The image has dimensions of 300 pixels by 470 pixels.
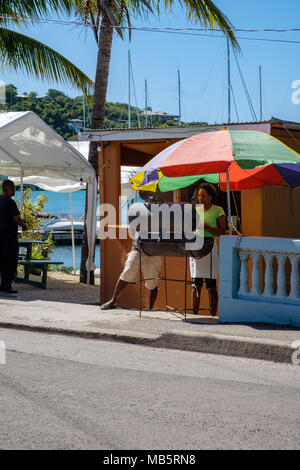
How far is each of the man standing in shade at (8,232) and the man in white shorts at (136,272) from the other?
245cm

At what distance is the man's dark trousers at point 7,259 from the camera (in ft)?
38.1

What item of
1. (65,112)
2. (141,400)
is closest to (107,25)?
(141,400)

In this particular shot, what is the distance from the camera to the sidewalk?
7.26 m

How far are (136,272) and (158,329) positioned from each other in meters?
1.77

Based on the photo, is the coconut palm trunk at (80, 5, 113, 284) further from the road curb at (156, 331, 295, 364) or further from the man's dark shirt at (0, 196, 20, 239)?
the road curb at (156, 331, 295, 364)

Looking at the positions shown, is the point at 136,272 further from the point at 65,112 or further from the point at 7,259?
the point at 65,112

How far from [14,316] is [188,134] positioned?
179 inches

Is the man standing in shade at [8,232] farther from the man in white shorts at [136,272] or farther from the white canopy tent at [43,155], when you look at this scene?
the man in white shorts at [136,272]

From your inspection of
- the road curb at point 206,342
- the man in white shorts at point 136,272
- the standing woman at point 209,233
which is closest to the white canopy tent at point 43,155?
the man in white shorts at point 136,272

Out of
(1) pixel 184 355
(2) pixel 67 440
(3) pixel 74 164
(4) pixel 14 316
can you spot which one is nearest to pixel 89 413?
(2) pixel 67 440

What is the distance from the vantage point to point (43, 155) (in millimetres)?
14766

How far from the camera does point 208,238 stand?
9.19 metres

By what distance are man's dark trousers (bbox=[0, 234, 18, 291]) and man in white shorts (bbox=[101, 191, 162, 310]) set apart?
2.50m

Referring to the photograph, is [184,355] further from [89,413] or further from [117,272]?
[117,272]
